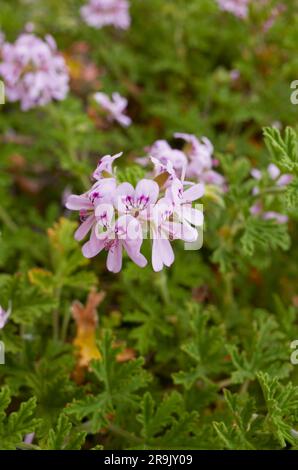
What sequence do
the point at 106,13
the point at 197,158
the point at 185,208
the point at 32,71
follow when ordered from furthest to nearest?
1. the point at 106,13
2. the point at 32,71
3. the point at 197,158
4. the point at 185,208

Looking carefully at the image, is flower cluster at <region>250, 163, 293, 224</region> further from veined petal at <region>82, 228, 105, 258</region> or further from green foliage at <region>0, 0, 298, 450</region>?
veined petal at <region>82, 228, 105, 258</region>

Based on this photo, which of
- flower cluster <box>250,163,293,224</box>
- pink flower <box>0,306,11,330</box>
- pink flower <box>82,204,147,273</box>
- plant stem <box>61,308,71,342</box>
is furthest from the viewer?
plant stem <box>61,308,71,342</box>

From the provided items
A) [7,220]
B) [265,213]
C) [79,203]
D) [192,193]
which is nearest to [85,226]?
[79,203]

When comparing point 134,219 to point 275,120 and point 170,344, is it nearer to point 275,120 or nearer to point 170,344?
point 170,344

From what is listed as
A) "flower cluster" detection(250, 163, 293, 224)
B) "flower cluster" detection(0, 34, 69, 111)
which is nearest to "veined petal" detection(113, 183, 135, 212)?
"flower cluster" detection(250, 163, 293, 224)

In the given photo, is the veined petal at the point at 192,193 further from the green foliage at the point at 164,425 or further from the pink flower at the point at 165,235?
the green foliage at the point at 164,425

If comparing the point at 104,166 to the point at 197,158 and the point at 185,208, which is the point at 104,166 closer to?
the point at 185,208

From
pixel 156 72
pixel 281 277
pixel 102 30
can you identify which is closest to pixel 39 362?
pixel 281 277
